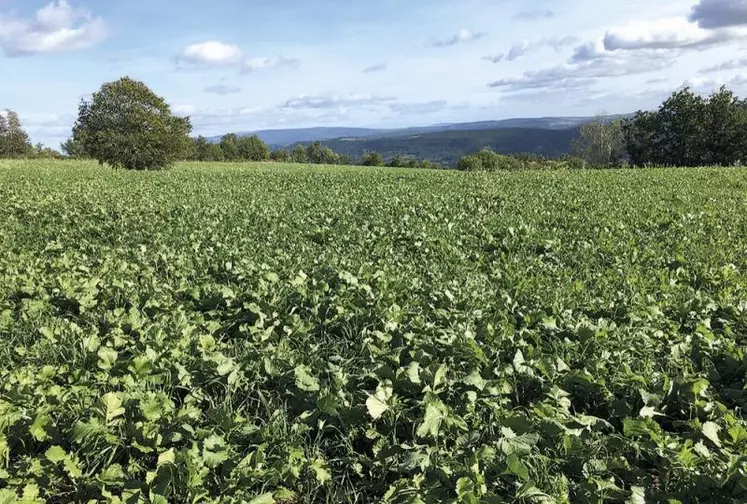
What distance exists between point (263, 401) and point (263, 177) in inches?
820

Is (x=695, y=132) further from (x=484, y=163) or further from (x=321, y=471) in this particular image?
(x=321, y=471)

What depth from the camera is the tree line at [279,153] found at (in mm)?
40219

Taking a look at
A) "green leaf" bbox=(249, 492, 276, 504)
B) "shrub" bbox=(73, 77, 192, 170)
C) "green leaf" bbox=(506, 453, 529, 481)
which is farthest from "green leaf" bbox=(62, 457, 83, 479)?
"shrub" bbox=(73, 77, 192, 170)

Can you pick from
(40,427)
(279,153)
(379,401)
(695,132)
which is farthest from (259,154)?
(379,401)

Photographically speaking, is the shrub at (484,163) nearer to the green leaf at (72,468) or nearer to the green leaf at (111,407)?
the green leaf at (111,407)

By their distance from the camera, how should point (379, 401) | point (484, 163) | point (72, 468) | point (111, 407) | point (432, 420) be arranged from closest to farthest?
point (72, 468), point (432, 420), point (111, 407), point (379, 401), point (484, 163)

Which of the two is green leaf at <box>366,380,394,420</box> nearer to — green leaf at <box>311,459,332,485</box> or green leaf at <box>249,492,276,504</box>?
green leaf at <box>311,459,332,485</box>

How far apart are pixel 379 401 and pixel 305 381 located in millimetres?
632

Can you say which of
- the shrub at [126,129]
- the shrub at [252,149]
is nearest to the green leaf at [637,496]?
the shrub at [126,129]

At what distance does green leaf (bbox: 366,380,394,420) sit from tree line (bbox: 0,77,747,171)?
94.1ft

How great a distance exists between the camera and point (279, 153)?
12188cm

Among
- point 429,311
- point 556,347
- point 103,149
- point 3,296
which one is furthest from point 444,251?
point 103,149

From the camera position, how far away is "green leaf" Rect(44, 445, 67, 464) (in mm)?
3057

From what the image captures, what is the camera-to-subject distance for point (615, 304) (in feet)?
18.3
